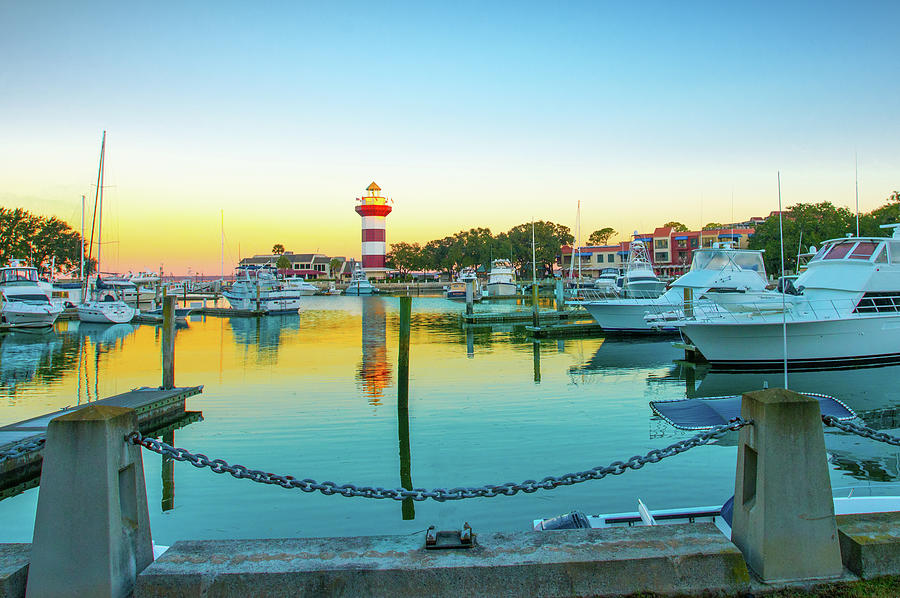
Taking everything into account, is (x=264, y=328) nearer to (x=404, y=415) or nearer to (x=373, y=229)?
(x=404, y=415)

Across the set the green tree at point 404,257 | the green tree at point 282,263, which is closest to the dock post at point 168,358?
the green tree at point 404,257

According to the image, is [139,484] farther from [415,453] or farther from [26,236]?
[26,236]

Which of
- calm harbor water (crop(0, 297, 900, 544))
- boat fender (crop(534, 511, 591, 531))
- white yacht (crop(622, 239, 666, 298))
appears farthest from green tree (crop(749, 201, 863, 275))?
boat fender (crop(534, 511, 591, 531))

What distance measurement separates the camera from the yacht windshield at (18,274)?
1953 inches

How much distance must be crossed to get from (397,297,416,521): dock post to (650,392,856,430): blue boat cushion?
13.6 feet

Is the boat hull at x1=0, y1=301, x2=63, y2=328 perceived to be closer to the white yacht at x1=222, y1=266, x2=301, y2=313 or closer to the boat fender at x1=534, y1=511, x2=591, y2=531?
the white yacht at x1=222, y1=266, x2=301, y2=313

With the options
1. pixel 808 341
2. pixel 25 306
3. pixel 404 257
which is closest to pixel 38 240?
pixel 25 306

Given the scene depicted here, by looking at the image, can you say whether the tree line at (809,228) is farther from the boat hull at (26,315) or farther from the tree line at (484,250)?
the boat hull at (26,315)

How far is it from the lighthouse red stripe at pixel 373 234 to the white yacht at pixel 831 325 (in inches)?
3717

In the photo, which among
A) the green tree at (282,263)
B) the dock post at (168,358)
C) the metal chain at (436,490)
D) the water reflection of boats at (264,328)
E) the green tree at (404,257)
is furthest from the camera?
the green tree at (282,263)

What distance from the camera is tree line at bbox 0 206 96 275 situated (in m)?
74.9

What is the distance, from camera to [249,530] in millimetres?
8422

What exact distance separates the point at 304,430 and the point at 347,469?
3.12 metres

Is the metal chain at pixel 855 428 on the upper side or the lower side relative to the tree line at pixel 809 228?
lower
